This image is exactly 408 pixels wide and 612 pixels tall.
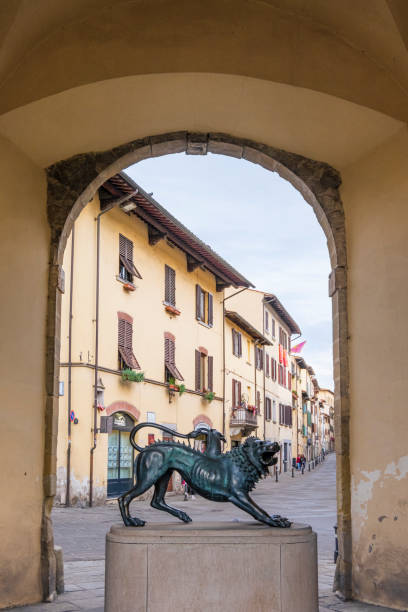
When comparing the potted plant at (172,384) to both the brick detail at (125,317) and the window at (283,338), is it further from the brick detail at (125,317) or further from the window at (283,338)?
the window at (283,338)

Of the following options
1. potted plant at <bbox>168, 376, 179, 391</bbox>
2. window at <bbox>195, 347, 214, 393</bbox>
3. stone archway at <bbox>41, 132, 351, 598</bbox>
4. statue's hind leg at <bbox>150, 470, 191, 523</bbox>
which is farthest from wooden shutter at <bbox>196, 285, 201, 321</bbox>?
statue's hind leg at <bbox>150, 470, 191, 523</bbox>

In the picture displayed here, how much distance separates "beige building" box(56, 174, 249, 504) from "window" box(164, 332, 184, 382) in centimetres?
3

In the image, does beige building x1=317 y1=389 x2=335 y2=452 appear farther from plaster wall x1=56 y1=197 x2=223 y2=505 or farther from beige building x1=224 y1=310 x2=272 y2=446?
plaster wall x1=56 y1=197 x2=223 y2=505

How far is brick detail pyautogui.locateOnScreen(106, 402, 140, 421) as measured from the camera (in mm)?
18906

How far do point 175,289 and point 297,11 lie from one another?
17.1m

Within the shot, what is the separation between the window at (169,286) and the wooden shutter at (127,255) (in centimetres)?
215

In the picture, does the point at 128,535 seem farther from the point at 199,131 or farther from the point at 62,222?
the point at 199,131

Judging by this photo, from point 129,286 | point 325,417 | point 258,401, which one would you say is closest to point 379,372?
point 129,286

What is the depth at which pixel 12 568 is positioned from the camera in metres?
6.33

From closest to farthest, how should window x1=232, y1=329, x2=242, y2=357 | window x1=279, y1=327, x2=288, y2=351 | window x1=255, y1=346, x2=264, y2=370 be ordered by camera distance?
1. window x1=232, y1=329, x2=242, y2=357
2. window x1=255, y1=346, x2=264, y2=370
3. window x1=279, y1=327, x2=288, y2=351

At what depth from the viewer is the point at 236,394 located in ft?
99.1

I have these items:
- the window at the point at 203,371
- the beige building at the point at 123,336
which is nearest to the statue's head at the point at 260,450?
the beige building at the point at 123,336

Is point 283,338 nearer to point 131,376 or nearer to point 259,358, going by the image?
point 259,358

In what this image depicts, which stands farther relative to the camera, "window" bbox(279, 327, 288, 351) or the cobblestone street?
"window" bbox(279, 327, 288, 351)
